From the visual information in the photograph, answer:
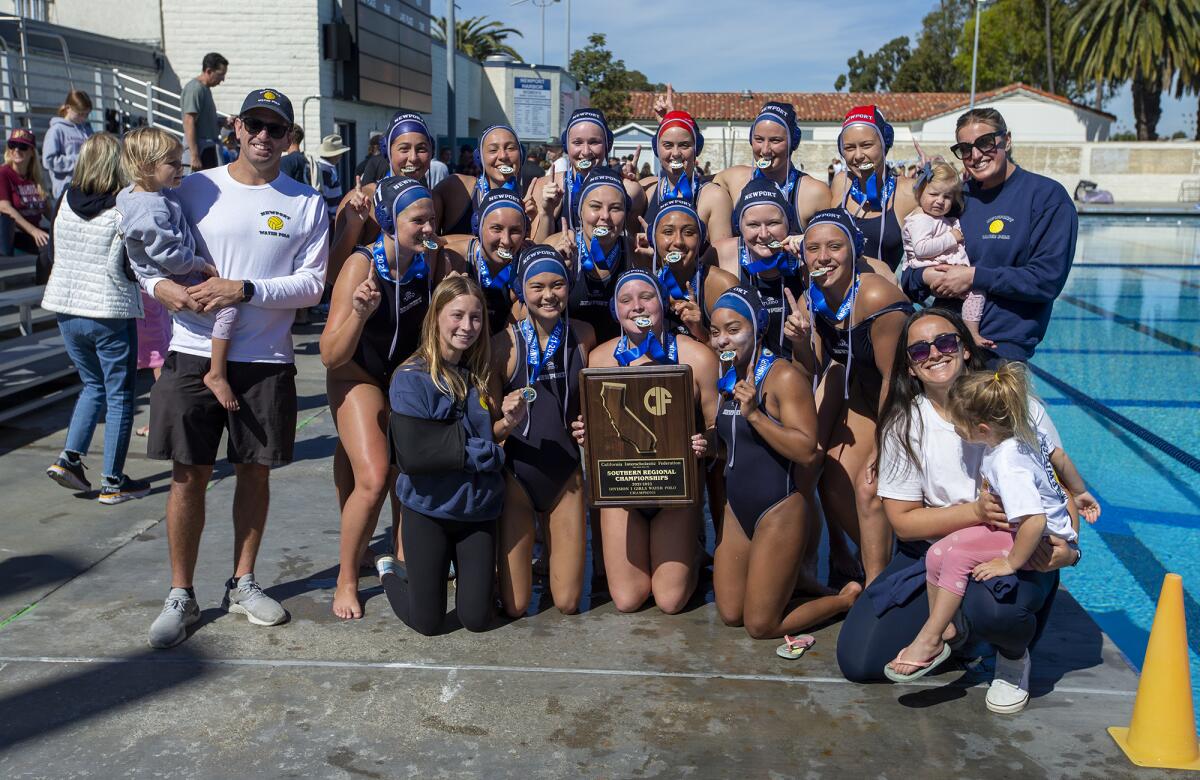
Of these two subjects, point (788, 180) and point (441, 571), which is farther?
point (788, 180)

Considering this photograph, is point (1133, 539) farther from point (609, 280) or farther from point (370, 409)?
point (370, 409)

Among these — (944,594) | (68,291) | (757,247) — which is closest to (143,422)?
(68,291)

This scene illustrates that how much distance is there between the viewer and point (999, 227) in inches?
188

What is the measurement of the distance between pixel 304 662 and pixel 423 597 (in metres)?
0.52

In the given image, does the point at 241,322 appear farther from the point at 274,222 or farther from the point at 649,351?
the point at 649,351

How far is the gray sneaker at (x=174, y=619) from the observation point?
409 cm

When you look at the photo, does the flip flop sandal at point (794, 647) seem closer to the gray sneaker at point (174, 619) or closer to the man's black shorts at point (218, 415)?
the man's black shorts at point (218, 415)

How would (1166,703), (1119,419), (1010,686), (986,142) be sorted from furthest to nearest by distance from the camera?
(1119,419), (986,142), (1010,686), (1166,703)

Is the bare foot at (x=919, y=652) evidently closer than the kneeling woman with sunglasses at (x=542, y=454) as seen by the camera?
Yes

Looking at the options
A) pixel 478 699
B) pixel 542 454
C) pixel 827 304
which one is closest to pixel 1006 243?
pixel 827 304

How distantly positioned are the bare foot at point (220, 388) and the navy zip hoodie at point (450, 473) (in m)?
0.62

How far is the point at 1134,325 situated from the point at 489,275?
12396 mm

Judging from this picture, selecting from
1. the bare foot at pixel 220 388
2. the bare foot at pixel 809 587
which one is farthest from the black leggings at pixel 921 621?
the bare foot at pixel 220 388

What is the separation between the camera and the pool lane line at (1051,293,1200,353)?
1302 cm
